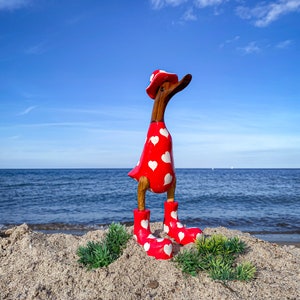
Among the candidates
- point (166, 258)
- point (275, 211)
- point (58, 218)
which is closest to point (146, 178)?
point (166, 258)

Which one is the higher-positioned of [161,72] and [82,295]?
[161,72]

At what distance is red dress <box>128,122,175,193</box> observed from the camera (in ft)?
13.6

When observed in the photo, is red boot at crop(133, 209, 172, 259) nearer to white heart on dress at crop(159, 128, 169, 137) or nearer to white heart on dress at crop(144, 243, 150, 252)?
white heart on dress at crop(144, 243, 150, 252)

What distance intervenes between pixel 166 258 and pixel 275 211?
11471 mm

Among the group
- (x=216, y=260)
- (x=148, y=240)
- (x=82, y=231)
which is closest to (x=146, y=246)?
(x=148, y=240)

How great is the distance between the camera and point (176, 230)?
431 centimetres

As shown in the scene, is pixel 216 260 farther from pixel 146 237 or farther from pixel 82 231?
pixel 82 231

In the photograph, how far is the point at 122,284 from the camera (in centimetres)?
322

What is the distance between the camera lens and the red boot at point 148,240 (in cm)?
364

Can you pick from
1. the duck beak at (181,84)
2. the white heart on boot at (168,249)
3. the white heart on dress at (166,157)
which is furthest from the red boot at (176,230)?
the duck beak at (181,84)

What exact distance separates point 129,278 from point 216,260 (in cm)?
94

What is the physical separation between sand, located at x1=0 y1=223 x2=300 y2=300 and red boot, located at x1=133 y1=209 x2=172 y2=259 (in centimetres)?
8

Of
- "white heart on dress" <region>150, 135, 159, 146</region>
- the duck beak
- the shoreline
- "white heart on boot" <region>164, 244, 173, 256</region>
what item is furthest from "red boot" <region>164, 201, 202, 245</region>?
the shoreline

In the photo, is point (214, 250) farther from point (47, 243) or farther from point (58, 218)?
point (58, 218)
